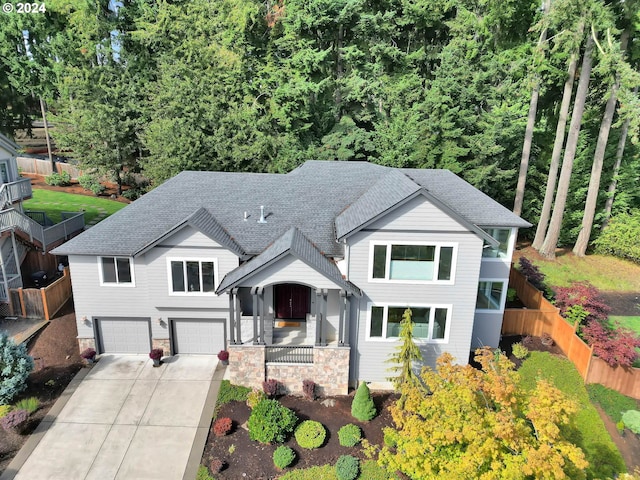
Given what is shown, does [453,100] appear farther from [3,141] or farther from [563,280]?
[3,141]

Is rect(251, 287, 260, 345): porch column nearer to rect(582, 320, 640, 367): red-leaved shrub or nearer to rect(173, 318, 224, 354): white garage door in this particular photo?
rect(173, 318, 224, 354): white garage door

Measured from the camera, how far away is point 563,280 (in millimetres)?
29016

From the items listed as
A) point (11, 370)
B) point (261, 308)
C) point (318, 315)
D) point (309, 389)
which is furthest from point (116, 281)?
point (309, 389)

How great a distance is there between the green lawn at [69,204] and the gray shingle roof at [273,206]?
55.1 feet

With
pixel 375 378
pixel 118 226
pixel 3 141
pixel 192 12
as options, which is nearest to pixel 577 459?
pixel 375 378

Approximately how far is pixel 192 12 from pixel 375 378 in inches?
1529

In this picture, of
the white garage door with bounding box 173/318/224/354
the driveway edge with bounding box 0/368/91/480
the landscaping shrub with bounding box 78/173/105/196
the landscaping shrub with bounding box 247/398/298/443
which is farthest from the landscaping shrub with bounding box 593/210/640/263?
the landscaping shrub with bounding box 78/173/105/196

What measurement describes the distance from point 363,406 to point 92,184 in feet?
123

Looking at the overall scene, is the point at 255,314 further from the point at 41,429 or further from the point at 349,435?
the point at 41,429

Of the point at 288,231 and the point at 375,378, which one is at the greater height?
the point at 288,231

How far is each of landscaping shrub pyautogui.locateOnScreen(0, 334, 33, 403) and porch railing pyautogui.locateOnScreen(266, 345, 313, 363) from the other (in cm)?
942

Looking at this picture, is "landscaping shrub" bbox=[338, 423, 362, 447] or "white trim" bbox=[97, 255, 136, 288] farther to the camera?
"white trim" bbox=[97, 255, 136, 288]

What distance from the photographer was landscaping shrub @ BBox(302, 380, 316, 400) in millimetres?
16844

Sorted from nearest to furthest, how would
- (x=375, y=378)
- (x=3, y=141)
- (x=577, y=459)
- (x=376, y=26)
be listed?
(x=577, y=459), (x=375, y=378), (x=3, y=141), (x=376, y=26)
